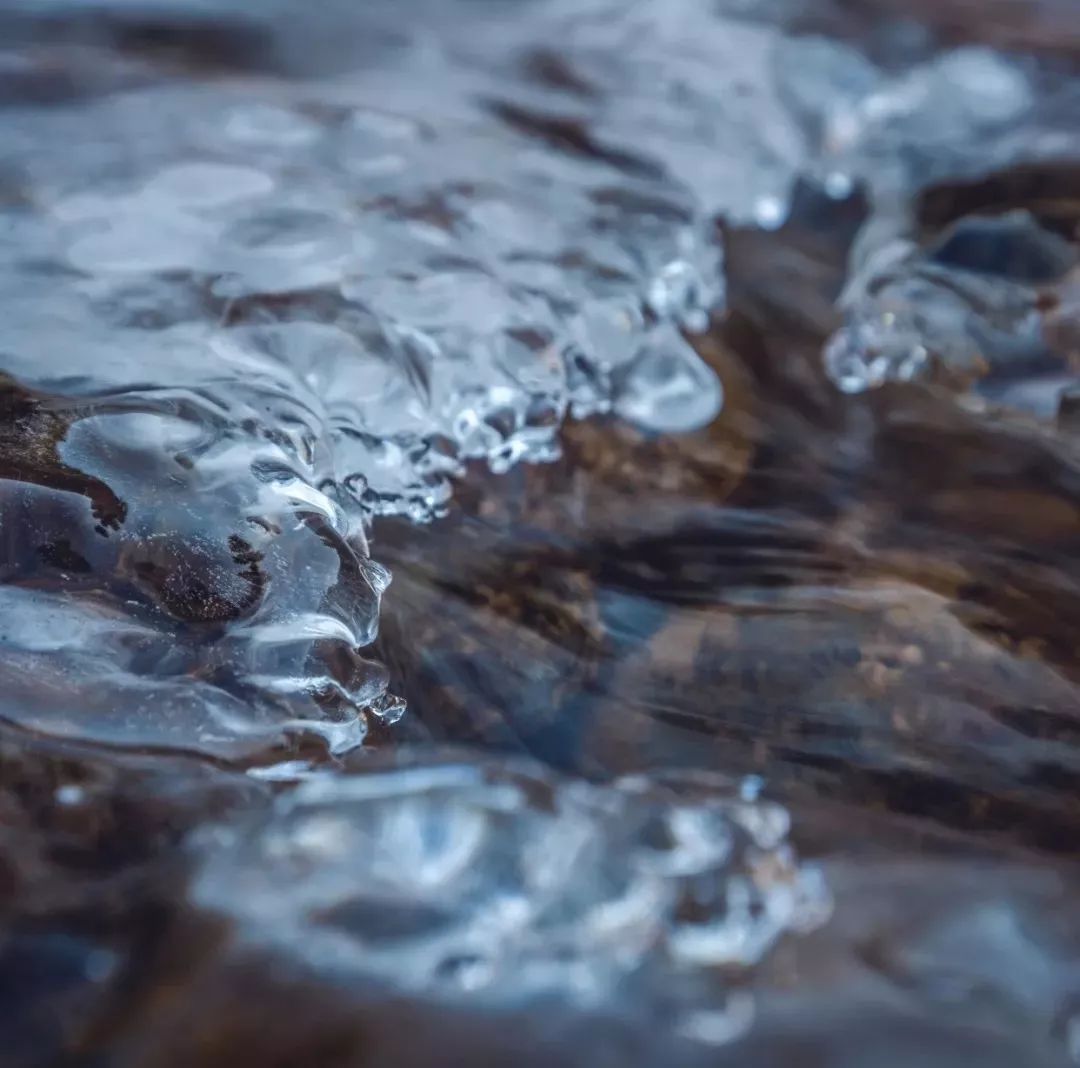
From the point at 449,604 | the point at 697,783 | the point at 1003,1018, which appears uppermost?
the point at 1003,1018

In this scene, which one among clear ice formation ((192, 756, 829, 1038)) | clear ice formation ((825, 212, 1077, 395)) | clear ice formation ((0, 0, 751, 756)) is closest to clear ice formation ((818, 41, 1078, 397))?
clear ice formation ((825, 212, 1077, 395))

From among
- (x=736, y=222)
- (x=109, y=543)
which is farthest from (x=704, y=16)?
(x=109, y=543)

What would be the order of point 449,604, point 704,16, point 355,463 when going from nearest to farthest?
point 449,604
point 355,463
point 704,16

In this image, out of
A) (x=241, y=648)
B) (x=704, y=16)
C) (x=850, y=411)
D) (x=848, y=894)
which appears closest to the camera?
(x=848, y=894)

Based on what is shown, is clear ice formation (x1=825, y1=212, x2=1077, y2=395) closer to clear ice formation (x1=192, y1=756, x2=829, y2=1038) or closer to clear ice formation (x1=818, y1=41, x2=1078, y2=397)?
clear ice formation (x1=818, y1=41, x2=1078, y2=397)

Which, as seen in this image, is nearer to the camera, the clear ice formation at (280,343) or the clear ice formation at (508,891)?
the clear ice formation at (508,891)

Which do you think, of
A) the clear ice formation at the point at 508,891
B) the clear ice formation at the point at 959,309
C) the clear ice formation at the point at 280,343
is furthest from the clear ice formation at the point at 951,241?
the clear ice formation at the point at 508,891

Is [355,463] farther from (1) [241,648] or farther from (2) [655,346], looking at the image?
(2) [655,346]

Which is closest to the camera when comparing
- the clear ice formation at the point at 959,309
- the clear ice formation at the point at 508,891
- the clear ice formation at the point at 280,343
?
the clear ice formation at the point at 508,891

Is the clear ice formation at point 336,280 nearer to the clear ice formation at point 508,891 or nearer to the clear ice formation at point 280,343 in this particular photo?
the clear ice formation at point 280,343
